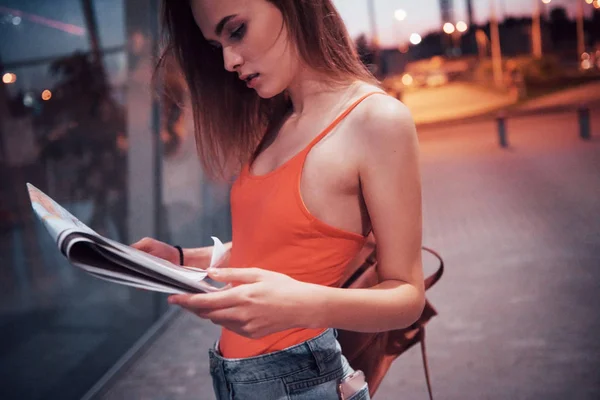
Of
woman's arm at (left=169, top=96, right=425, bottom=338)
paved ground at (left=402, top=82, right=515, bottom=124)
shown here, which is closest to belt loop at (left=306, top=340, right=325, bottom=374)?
woman's arm at (left=169, top=96, right=425, bottom=338)

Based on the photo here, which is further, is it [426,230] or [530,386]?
[426,230]

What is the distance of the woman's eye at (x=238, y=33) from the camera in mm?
1070

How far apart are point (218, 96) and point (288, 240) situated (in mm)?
473

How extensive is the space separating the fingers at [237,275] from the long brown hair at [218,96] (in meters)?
0.44

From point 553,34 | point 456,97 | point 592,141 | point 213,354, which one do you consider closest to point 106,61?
point 213,354

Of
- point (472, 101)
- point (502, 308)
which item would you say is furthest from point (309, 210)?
point (472, 101)

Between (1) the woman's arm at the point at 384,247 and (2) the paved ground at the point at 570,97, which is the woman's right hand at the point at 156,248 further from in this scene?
(2) the paved ground at the point at 570,97

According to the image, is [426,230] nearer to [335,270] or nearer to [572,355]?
[572,355]

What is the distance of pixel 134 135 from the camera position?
3.87 meters

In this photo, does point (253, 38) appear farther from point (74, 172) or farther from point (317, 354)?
point (74, 172)

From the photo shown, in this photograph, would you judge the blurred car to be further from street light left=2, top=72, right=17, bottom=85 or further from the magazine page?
the magazine page

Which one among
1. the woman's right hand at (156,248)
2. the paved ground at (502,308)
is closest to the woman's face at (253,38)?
the woman's right hand at (156,248)

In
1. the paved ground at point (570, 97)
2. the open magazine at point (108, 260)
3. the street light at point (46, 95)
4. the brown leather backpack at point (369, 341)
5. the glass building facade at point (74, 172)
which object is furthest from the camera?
the paved ground at point (570, 97)

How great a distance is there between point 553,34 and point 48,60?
1306cm
